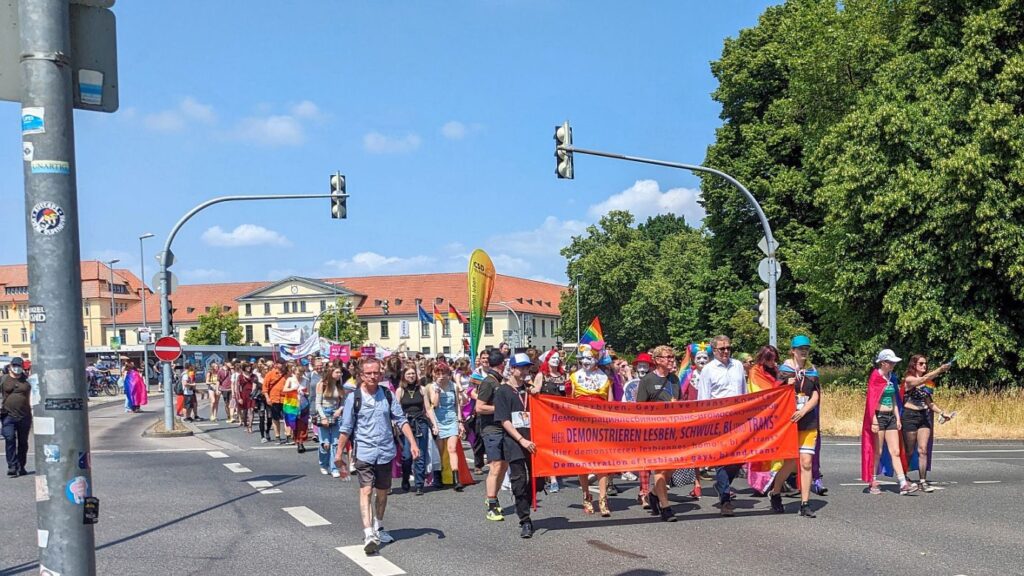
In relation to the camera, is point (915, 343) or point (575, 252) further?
point (575, 252)

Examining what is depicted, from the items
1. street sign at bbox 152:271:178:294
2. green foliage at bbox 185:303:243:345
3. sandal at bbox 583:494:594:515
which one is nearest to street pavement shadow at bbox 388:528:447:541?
sandal at bbox 583:494:594:515

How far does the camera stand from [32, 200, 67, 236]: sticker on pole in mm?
2824

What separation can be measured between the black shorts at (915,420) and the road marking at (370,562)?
6.86 m

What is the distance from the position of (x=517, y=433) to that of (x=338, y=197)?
1530 cm

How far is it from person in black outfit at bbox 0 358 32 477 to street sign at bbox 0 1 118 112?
12858 mm

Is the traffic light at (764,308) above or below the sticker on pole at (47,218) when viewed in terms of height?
below

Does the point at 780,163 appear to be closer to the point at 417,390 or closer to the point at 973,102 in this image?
the point at 973,102

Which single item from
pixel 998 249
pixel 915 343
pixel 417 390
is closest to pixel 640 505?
pixel 417 390

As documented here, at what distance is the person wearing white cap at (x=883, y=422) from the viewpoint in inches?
429

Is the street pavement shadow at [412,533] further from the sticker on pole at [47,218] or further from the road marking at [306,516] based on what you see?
the sticker on pole at [47,218]

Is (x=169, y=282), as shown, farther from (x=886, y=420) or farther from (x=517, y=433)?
(x=886, y=420)

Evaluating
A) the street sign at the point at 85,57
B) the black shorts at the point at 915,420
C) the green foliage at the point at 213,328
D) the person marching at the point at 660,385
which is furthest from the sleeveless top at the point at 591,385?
the green foliage at the point at 213,328

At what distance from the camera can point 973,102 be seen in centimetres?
2411

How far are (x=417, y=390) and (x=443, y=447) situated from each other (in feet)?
2.78
